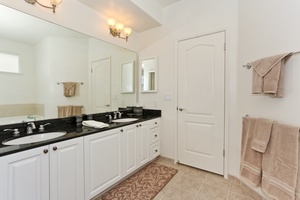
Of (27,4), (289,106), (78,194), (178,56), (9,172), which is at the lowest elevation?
(78,194)

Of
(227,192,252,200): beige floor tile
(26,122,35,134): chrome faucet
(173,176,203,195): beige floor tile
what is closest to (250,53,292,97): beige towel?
(227,192,252,200): beige floor tile

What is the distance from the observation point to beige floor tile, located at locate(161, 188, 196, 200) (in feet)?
5.80

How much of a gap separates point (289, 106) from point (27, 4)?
274cm

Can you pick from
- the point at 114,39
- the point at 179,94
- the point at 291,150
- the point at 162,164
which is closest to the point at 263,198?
the point at 291,150

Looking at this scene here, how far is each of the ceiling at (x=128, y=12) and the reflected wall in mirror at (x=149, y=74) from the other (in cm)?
61

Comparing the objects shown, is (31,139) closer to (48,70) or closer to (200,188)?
(48,70)

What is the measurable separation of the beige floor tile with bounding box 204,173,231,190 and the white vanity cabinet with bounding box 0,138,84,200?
163 cm

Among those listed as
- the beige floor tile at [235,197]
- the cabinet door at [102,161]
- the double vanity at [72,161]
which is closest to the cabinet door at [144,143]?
the double vanity at [72,161]

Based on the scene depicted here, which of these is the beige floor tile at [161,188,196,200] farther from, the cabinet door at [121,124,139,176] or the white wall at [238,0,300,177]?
the white wall at [238,0,300,177]

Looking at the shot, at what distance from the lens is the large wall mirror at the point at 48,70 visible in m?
1.48

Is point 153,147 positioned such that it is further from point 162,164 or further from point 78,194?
point 78,194

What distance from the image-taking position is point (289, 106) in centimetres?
141

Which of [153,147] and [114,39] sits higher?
[114,39]

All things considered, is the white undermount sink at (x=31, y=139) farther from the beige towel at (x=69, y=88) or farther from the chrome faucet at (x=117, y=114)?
the chrome faucet at (x=117, y=114)
